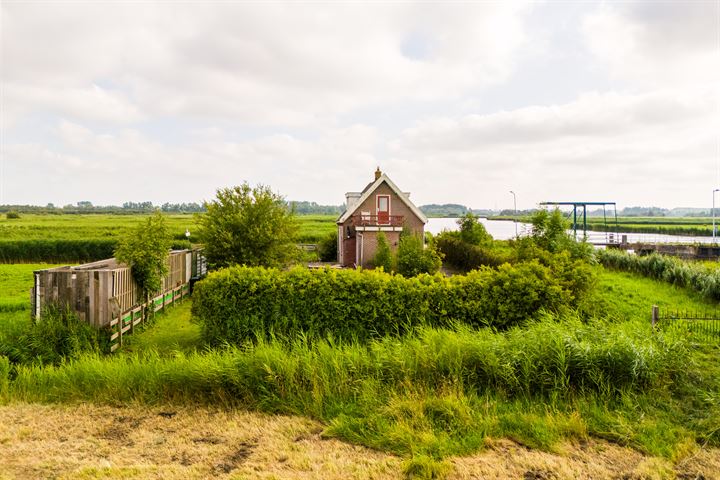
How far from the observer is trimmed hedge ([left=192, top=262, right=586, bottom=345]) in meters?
10.3

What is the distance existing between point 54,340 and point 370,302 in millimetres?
7656

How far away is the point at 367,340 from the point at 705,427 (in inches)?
241

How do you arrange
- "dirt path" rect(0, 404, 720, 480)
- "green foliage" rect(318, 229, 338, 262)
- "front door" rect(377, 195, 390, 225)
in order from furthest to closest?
"green foliage" rect(318, 229, 338, 262), "front door" rect(377, 195, 390, 225), "dirt path" rect(0, 404, 720, 480)

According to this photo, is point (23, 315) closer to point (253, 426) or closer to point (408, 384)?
point (253, 426)

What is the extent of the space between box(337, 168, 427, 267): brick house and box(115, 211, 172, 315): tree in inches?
547

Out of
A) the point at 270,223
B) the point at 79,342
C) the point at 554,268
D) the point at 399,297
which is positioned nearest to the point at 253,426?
the point at 399,297

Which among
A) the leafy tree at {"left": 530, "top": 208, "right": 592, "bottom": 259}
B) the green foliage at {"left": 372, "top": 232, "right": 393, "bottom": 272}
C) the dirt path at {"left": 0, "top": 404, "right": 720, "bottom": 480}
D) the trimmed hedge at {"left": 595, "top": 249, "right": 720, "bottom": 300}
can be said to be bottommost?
the dirt path at {"left": 0, "top": 404, "right": 720, "bottom": 480}

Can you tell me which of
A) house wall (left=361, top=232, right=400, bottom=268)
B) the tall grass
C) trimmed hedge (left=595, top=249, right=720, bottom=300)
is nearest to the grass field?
house wall (left=361, top=232, right=400, bottom=268)

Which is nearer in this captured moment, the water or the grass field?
the water

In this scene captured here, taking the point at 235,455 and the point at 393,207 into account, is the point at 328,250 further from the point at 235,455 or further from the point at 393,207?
the point at 235,455

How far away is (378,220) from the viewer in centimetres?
2702

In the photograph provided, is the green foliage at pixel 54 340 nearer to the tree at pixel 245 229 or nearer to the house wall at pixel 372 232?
the tree at pixel 245 229

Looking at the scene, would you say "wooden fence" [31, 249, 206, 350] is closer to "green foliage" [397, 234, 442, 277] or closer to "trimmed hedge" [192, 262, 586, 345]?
"trimmed hedge" [192, 262, 586, 345]

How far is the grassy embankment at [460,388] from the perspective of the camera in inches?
220
